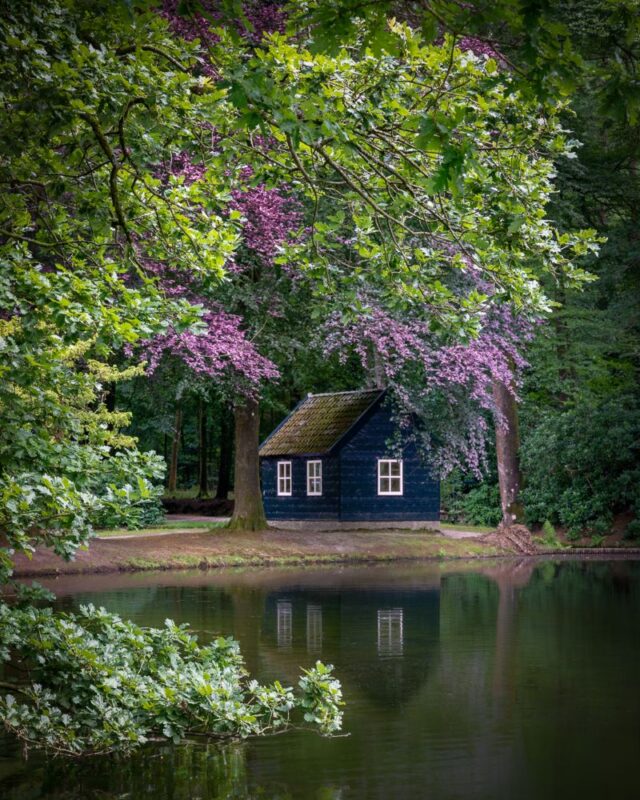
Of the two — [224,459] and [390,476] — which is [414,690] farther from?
[224,459]

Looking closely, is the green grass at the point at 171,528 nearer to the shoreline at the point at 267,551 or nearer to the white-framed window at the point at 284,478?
the white-framed window at the point at 284,478

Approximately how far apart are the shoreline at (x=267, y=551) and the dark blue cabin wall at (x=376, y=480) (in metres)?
1.37

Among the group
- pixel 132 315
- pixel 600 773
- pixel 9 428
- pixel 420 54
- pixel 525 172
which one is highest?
pixel 420 54

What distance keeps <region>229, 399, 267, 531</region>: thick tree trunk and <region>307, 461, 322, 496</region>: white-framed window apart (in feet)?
17.1

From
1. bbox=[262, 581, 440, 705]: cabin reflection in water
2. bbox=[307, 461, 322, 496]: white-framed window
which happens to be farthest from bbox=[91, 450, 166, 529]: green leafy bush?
bbox=[307, 461, 322, 496]: white-framed window

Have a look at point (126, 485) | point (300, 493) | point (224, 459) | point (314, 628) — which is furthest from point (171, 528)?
point (126, 485)

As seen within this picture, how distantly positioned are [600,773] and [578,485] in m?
27.3

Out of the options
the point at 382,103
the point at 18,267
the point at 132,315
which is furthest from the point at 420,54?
the point at 18,267

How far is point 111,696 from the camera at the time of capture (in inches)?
348

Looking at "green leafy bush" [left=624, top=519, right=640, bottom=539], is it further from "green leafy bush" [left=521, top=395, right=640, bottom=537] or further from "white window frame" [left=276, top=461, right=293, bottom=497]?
"white window frame" [left=276, top=461, right=293, bottom=497]

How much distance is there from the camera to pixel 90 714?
8703 mm

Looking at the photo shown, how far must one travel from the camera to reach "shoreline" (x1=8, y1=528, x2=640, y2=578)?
2672 centimetres

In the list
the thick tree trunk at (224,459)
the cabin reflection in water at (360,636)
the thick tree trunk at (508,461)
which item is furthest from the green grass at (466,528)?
the cabin reflection in water at (360,636)

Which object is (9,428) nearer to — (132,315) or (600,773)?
(132,315)
